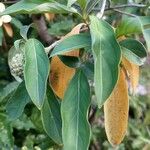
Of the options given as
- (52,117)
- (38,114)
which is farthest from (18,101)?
(38,114)

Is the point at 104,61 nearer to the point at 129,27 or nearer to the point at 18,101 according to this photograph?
the point at 129,27

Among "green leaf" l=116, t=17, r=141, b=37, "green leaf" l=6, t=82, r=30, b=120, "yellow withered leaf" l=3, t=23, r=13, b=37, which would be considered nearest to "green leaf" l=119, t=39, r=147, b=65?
"green leaf" l=116, t=17, r=141, b=37

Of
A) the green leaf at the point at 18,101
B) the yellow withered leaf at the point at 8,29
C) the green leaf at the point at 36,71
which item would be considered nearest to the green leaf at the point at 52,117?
the green leaf at the point at 18,101

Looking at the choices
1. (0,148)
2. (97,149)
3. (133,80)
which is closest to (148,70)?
(97,149)

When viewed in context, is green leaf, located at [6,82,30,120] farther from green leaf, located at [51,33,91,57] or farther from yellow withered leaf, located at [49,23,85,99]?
green leaf, located at [51,33,91,57]

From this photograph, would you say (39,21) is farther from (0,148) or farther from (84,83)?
(84,83)
